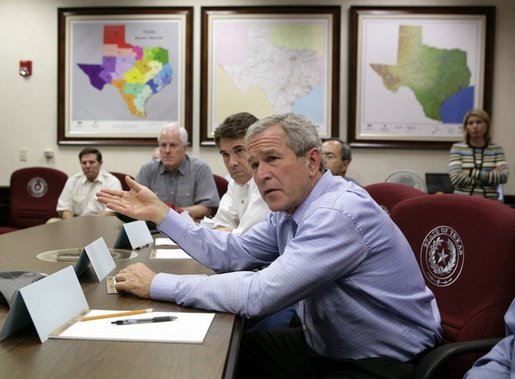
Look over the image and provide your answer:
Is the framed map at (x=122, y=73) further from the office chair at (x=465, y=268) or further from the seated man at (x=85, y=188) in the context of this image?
the office chair at (x=465, y=268)

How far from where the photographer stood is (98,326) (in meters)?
1.07

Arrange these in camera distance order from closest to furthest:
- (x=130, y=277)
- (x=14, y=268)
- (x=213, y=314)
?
(x=213, y=314) < (x=130, y=277) < (x=14, y=268)

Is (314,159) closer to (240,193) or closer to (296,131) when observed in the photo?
(296,131)

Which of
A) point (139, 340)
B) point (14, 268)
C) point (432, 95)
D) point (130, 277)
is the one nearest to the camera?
point (139, 340)

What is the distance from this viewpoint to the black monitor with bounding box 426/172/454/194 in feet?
16.0

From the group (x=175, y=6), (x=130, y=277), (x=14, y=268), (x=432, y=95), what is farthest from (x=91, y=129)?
(x=130, y=277)

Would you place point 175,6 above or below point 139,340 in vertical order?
above

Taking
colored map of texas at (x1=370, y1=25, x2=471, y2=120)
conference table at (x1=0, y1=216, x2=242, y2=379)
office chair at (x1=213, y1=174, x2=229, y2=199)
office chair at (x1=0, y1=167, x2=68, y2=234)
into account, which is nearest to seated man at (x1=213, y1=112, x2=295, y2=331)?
conference table at (x1=0, y1=216, x2=242, y2=379)

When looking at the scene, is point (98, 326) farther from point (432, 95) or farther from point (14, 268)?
point (432, 95)

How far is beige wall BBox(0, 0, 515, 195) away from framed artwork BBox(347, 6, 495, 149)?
0.11m

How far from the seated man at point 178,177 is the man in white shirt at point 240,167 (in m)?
1.11

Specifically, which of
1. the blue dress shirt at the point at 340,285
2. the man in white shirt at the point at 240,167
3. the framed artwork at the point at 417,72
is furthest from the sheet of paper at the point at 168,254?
the framed artwork at the point at 417,72

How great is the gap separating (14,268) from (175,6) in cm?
397

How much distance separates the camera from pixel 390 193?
8.36 feet
